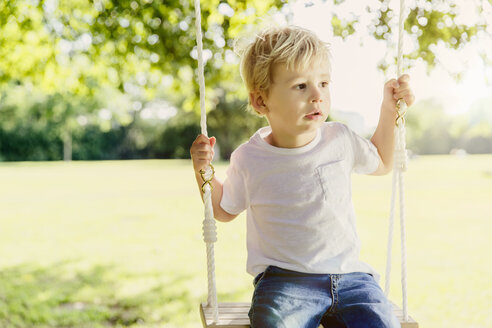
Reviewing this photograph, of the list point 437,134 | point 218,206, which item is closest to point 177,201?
point 218,206

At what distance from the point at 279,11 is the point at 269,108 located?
2788 mm

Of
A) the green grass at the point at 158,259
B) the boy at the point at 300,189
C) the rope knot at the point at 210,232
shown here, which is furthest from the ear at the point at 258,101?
the green grass at the point at 158,259

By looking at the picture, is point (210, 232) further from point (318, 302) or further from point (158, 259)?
point (158, 259)

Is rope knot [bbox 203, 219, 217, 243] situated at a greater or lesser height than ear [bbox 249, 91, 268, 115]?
lesser

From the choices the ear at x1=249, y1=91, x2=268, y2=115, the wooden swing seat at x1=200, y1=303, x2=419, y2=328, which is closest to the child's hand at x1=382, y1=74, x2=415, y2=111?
the ear at x1=249, y1=91, x2=268, y2=115

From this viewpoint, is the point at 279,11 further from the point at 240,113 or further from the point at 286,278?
the point at 240,113

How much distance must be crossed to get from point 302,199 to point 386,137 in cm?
40

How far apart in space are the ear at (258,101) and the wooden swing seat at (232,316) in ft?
2.19

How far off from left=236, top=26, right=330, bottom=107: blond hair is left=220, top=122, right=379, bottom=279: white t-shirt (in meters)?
0.23

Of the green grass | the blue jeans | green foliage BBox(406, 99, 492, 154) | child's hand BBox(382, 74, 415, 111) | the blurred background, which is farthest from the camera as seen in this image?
green foliage BBox(406, 99, 492, 154)

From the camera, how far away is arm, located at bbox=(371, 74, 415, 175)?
1804mm

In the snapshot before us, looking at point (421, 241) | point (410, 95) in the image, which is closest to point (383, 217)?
point (421, 241)

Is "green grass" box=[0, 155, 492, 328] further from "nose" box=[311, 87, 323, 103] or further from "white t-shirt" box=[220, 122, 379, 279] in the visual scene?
"nose" box=[311, 87, 323, 103]

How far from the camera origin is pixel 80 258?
5898mm
